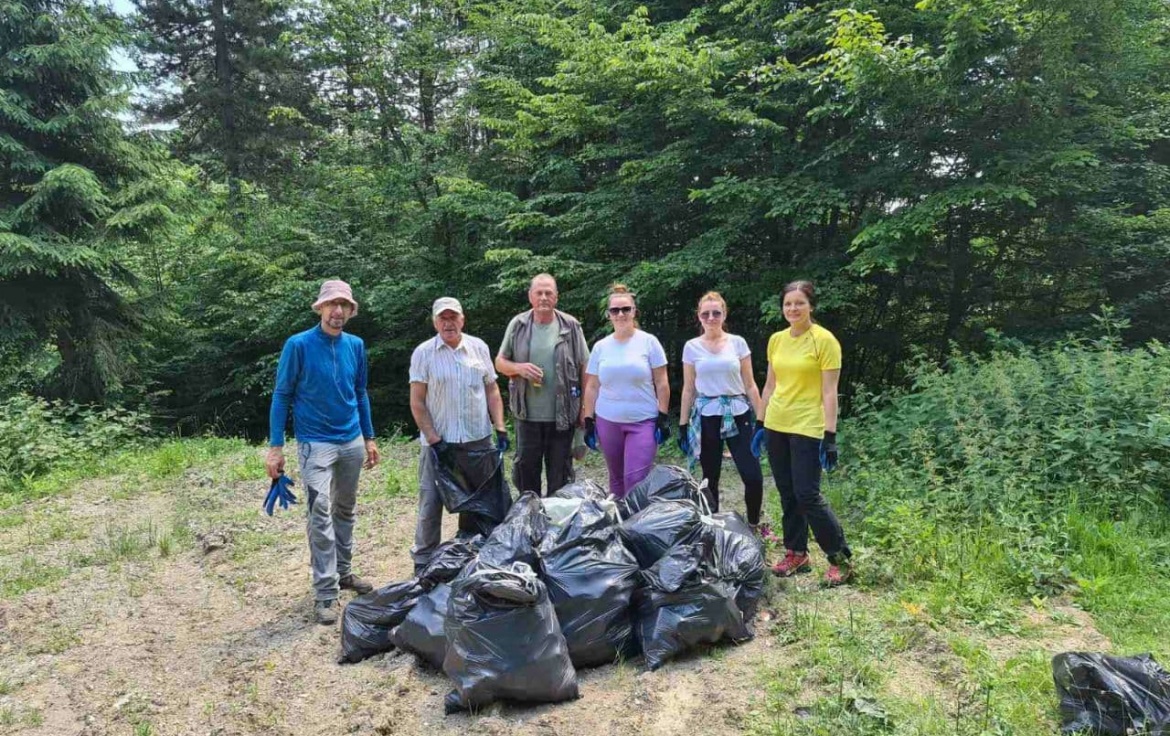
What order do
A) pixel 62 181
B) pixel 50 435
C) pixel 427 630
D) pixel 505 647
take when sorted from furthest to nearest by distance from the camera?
pixel 62 181, pixel 50 435, pixel 427 630, pixel 505 647

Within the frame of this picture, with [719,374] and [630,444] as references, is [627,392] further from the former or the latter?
[719,374]

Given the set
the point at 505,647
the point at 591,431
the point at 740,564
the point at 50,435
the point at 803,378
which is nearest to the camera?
the point at 505,647

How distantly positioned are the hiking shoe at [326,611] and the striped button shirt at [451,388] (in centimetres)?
102

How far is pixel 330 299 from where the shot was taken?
3.55 m

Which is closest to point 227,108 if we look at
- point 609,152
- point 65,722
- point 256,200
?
point 256,200

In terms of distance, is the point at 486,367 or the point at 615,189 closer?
the point at 486,367

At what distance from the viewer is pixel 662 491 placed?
11.8 ft

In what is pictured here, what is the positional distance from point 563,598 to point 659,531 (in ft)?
1.94

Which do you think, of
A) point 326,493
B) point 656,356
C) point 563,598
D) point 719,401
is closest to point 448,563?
point 563,598

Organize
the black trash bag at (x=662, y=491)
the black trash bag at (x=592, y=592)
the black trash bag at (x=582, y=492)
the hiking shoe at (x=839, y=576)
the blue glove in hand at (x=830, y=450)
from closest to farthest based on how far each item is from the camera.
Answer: the black trash bag at (x=592, y=592), the blue glove in hand at (x=830, y=450), the hiking shoe at (x=839, y=576), the black trash bag at (x=582, y=492), the black trash bag at (x=662, y=491)

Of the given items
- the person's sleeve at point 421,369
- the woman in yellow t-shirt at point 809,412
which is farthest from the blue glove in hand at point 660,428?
the person's sleeve at point 421,369

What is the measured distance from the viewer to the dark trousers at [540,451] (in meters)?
4.14

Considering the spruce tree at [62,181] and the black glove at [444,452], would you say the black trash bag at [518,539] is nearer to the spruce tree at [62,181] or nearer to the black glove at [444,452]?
the black glove at [444,452]

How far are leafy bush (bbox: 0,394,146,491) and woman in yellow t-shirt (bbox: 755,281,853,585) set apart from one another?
7.59 m
